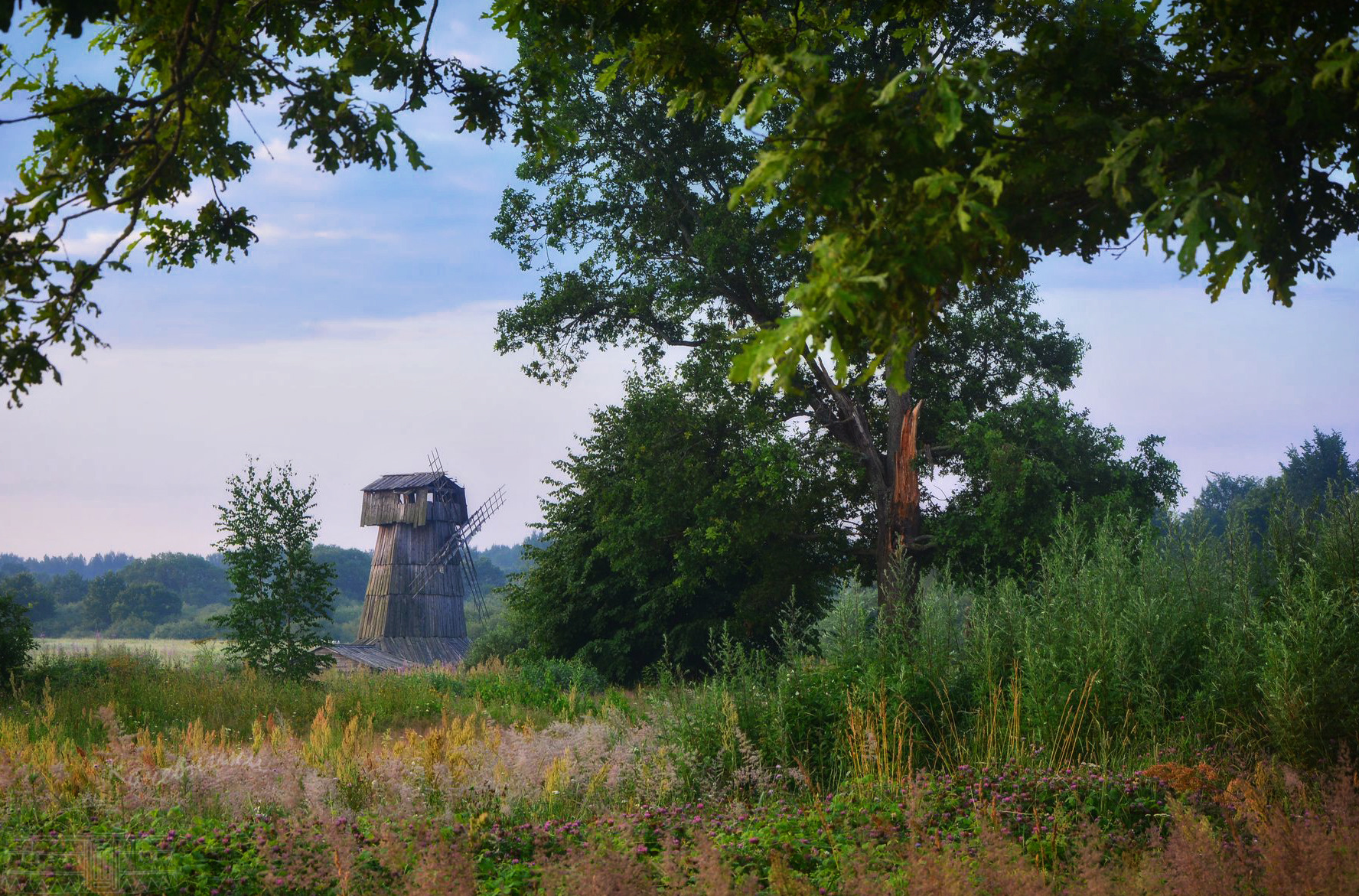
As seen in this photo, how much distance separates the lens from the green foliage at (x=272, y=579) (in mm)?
15188

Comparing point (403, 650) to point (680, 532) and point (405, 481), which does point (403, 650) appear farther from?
point (680, 532)

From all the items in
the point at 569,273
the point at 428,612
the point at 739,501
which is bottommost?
the point at 428,612

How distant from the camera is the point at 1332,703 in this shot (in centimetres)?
671

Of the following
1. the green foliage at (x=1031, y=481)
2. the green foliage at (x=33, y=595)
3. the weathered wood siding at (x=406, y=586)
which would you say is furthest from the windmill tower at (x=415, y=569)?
the green foliage at (x=33, y=595)

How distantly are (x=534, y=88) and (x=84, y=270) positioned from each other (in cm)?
297

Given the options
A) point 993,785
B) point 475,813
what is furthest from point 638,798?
point 993,785

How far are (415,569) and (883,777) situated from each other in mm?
29262

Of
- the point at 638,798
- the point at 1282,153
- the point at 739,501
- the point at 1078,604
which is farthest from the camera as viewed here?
the point at 739,501

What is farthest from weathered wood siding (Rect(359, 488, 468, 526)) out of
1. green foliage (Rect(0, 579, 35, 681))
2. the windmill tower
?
green foliage (Rect(0, 579, 35, 681))

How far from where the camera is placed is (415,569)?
3375cm

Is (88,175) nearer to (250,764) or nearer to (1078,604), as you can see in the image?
(250,764)

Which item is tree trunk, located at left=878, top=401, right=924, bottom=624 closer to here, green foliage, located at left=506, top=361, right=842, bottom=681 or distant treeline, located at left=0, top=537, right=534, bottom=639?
green foliage, located at left=506, top=361, right=842, bottom=681

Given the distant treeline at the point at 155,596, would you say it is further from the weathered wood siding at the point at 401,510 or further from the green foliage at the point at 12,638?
the green foliage at the point at 12,638

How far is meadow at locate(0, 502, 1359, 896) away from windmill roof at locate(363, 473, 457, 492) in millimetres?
25123
